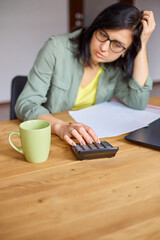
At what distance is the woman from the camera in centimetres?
106

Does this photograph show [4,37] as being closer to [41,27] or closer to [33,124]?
[41,27]

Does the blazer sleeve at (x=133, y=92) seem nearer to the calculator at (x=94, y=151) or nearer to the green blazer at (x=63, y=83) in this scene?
the green blazer at (x=63, y=83)

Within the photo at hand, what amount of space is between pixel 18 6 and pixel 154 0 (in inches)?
87.7

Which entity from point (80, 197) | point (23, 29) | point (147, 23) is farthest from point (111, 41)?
point (23, 29)

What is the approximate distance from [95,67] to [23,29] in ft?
8.11

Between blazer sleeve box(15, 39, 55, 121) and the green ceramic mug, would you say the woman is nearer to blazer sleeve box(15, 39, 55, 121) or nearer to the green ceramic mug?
blazer sleeve box(15, 39, 55, 121)

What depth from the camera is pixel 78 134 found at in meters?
0.78

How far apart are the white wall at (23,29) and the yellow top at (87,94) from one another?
239 cm

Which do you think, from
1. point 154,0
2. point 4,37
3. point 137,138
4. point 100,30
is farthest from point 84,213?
point 4,37

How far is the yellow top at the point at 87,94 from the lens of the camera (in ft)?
4.45

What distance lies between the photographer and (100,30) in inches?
43.2

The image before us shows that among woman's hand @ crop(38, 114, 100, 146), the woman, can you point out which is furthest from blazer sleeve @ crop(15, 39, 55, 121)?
woman's hand @ crop(38, 114, 100, 146)

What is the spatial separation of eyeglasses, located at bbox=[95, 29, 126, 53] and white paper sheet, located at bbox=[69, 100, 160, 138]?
260mm

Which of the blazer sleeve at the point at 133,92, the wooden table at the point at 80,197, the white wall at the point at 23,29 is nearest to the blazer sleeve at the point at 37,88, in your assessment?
the wooden table at the point at 80,197
